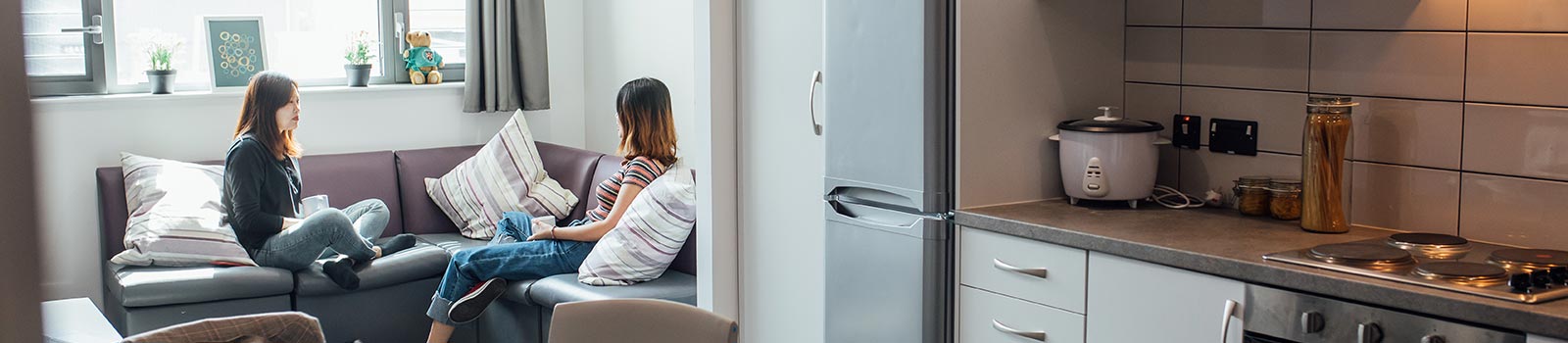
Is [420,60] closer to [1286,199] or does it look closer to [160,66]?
[160,66]

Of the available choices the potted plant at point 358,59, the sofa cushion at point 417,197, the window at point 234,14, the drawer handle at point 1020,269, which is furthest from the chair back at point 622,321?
the potted plant at point 358,59

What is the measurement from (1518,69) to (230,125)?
443 centimetres

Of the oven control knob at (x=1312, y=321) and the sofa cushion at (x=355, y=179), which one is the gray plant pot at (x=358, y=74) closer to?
the sofa cushion at (x=355, y=179)

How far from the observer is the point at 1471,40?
2.29 m

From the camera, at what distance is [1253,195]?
8.63 ft

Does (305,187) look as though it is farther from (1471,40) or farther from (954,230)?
(1471,40)

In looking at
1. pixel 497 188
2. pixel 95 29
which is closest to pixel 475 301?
pixel 497 188

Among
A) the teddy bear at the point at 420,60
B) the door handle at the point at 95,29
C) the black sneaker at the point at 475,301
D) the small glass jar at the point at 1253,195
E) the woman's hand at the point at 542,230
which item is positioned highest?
the door handle at the point at 95,29

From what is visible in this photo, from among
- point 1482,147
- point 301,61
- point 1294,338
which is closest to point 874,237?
point 1294,338

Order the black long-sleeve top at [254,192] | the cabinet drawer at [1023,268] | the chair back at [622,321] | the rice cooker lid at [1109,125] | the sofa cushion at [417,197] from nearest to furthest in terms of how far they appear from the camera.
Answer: the chair back at [622,321]
the cabinet drawer at [1023,268]
the rice cooker lid at [1109,125]
the black long-sleeve top at [254,192]
the sofa cushion at [417,197]

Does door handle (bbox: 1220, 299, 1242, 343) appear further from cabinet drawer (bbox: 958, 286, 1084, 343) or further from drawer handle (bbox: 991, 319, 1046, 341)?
drawer handle (bbox: 991, 319, 1046, 341)

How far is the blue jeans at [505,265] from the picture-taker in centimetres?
411

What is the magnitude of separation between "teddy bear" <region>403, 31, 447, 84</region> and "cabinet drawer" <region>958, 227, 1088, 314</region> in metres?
3.31

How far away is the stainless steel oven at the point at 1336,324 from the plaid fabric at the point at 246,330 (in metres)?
1.61
